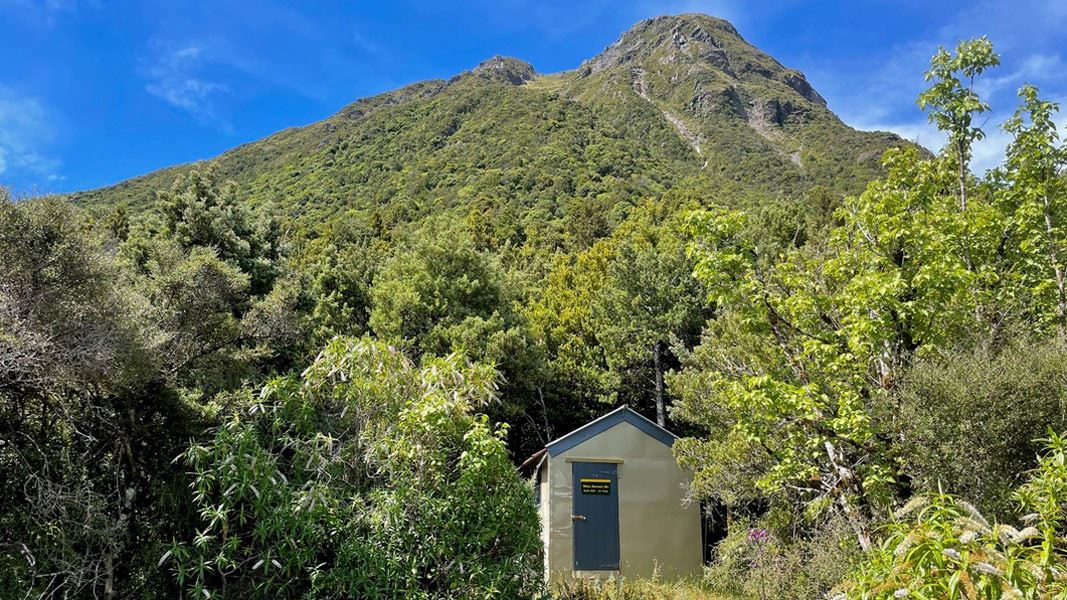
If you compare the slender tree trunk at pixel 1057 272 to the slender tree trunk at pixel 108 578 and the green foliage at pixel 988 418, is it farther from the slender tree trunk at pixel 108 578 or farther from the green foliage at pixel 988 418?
the slender tree trunk at pixel 108 578

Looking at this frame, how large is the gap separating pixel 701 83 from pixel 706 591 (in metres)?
73.1

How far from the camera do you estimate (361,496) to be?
6.05 meters

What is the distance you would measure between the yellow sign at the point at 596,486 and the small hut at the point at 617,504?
0.7 inches

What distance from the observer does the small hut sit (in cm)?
1180

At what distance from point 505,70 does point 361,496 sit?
10347cm

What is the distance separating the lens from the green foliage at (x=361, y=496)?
5422 mm

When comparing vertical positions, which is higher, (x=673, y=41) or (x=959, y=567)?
(x=673, y=41)

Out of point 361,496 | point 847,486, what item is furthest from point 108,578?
point 847,486

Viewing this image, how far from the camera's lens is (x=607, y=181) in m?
46.4

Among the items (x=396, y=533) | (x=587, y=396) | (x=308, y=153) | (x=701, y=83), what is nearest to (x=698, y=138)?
(x=701, y=83)

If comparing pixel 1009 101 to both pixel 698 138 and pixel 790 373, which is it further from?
pixel 698 138

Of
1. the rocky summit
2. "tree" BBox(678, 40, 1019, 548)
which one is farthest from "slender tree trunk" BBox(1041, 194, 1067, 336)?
the rocky summit

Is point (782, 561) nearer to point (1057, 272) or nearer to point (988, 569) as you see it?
point (1057, 272)

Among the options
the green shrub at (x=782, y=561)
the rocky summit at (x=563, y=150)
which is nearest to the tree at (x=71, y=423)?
the green shrub at (x=782, y=561)
